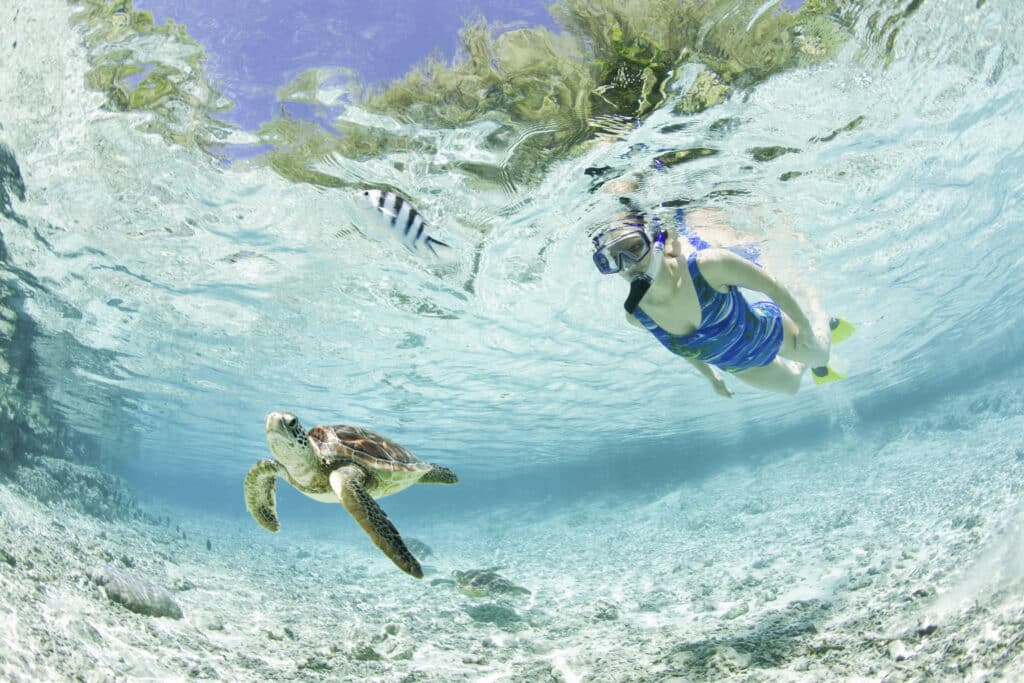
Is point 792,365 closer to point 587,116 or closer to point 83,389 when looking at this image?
point 587,116

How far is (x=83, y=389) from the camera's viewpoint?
75.0 ft

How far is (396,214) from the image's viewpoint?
5.42 metres

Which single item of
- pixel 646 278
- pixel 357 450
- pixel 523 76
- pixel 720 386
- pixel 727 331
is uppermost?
pixel 523 76

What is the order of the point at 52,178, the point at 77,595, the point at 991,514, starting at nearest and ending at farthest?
the point at 77,595 < the point at 991,514 < the point at 52,178

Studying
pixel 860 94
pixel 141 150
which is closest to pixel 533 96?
pixel 860 94

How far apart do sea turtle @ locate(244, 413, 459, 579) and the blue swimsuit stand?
317 centimetres

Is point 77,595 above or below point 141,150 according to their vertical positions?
below

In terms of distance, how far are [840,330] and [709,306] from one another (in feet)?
10.9

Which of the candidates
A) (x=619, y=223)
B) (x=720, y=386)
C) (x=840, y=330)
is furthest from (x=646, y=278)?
(x=619, y=223)

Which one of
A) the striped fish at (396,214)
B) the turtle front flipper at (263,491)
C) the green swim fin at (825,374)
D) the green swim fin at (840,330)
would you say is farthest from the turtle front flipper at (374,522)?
the green swim fin at (840,330)

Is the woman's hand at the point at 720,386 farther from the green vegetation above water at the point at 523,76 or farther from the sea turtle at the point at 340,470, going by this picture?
the green vegetation above water at the point at 523,76

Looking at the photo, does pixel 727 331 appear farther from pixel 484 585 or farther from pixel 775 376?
pixel 484 585

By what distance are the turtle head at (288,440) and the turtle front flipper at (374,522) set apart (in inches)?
14.4

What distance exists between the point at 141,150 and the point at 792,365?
35.6ft
